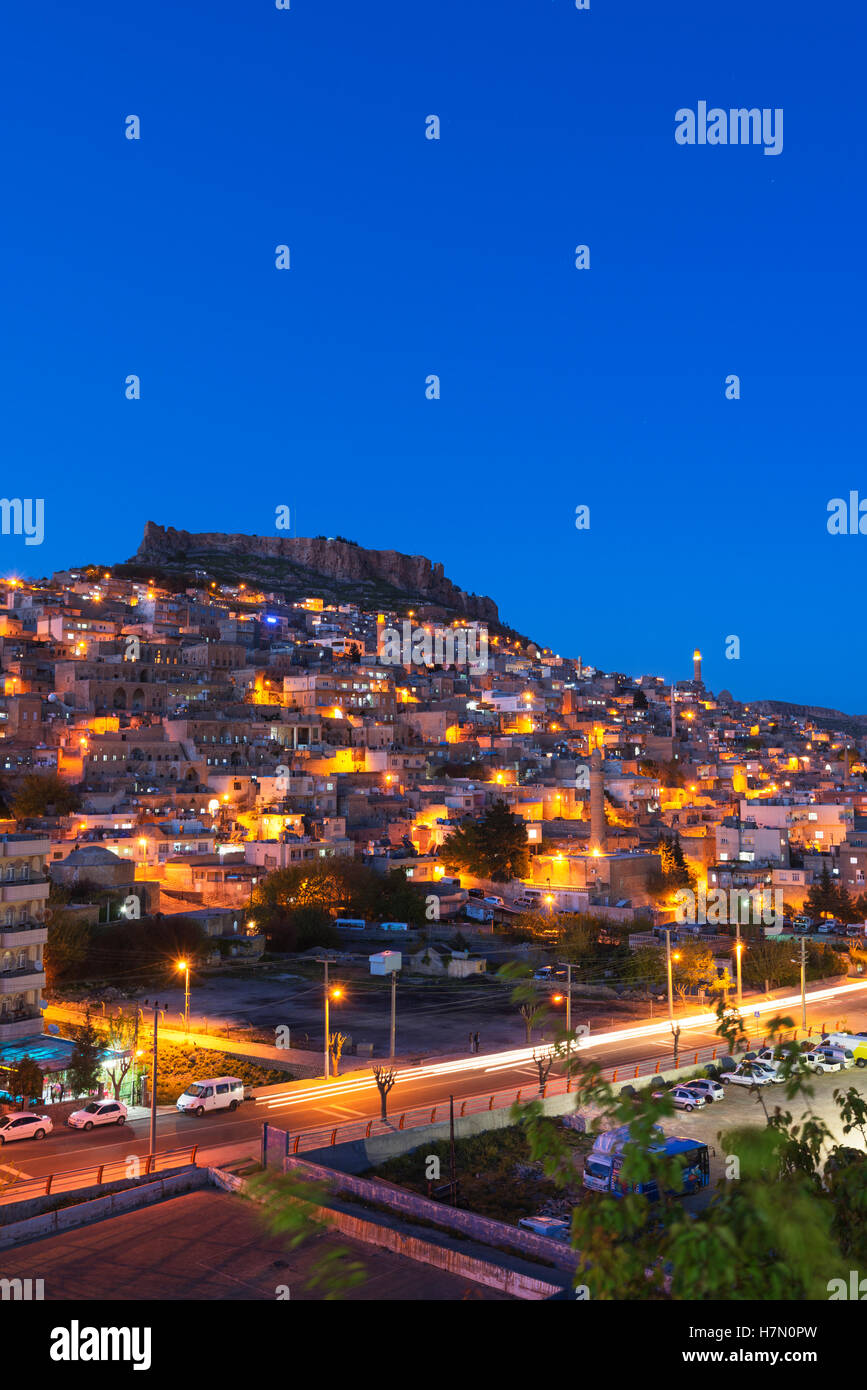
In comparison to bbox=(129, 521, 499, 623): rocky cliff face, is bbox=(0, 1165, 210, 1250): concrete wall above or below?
below

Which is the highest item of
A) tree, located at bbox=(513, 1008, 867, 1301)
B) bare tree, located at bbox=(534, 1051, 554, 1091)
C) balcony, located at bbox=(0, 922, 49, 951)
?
tree, located at bbox=(513, 1008, 867, 1301)

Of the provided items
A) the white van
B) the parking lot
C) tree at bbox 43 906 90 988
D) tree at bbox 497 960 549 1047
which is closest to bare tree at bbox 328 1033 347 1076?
the white van

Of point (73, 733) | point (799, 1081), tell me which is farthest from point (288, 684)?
point (799, 1081)

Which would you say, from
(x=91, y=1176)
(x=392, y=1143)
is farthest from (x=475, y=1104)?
(x=91, y=1176)

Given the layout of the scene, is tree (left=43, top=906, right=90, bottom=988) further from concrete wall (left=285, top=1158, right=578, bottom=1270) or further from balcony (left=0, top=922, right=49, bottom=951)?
concrete wall (left=285, top=1158, right=578, bottom=1270)

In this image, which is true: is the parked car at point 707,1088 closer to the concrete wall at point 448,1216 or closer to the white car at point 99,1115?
the concrete wall at point 448,1216

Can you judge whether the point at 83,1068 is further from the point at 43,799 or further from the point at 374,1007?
the point at 43,799
